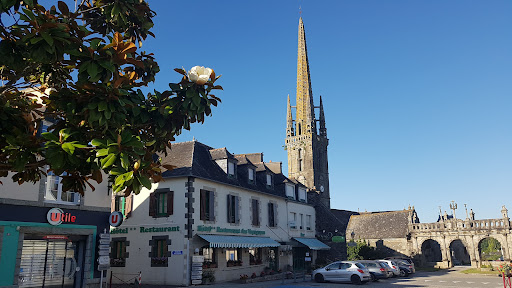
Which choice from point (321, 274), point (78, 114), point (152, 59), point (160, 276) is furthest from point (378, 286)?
point (78, 114)

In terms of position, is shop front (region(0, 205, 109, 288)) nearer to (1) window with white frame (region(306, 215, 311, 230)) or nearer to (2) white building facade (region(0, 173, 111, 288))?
(2) white building facade (region(0, 173, 111, 288))

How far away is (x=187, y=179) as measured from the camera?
2255 centimetres

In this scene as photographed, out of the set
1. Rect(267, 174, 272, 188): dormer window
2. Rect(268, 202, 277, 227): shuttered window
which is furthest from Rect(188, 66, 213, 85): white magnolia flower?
Rect(267, 174, 272, 188): dormer window

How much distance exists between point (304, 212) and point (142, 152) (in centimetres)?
3123

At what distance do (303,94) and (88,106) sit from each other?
8466 centimetres

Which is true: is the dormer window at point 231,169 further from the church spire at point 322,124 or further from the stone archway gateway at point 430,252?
the church spire at point 322,124

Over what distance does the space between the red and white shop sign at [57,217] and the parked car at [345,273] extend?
48.8 feet

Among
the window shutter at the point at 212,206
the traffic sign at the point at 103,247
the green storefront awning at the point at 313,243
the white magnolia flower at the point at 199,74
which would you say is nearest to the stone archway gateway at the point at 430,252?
the green storefront awning at the point at 313,243

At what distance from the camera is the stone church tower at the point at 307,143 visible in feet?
251

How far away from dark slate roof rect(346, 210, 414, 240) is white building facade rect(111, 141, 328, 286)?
17.5 m

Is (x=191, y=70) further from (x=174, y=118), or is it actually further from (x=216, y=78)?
(x=174, y=118)

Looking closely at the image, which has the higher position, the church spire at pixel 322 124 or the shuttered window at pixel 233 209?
the church spire at pixel 322 124

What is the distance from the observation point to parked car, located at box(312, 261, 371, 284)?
23.3 m

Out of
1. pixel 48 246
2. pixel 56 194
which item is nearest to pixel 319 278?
pixel 48 246
